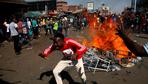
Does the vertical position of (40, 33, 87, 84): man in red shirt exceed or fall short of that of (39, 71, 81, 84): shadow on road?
it exceeds it

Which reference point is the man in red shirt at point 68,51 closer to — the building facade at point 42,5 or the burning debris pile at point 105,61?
the burning debris pile at point 105,61

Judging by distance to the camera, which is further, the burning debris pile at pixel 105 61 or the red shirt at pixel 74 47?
the burning debris pile at pixel 105 61

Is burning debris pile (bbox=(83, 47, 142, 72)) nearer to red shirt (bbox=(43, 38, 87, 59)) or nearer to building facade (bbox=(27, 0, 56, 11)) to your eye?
red shirt (bbox=(43, 38, 87, 59))

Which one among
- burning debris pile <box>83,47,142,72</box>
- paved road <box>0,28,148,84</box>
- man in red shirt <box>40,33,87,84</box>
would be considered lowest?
paved road <box>0,28,148,84</box>

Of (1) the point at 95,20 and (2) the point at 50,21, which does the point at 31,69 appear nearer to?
(2) the point at 50,21

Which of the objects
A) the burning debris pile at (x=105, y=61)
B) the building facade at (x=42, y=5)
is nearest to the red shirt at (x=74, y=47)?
the burning debris pile at (x=105, y=61)

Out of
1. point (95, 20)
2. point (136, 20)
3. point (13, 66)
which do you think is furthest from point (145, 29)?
point (13, 66)

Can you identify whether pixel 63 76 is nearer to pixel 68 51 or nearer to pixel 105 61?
pixel 105 61

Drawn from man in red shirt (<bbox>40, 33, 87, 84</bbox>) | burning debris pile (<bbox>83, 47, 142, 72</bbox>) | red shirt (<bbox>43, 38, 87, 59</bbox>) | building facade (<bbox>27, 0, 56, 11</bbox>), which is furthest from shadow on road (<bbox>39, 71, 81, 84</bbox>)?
building facade (<bbox>27, 0, 56, 11</bbox>)

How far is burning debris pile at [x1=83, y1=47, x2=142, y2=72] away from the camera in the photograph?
10.4 m

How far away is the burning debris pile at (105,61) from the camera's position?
10.4m

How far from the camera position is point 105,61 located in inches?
411

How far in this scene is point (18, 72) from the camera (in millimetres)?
10617

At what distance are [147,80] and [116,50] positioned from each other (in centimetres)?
271
